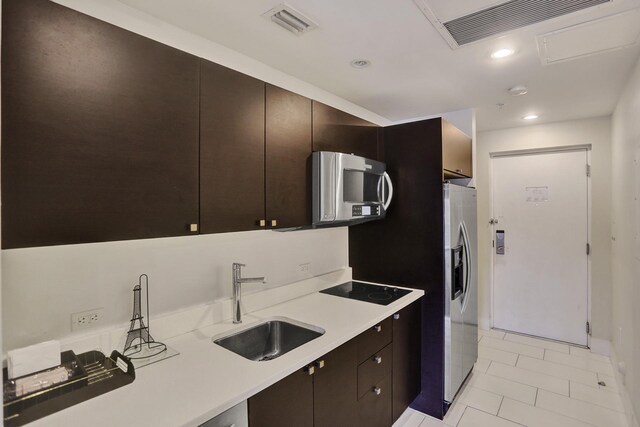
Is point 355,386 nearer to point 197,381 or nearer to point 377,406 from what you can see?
point 377,406

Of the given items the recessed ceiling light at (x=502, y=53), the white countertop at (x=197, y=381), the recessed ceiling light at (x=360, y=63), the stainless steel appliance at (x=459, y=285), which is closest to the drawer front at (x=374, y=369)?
the white countertop at (x=197, y=381)

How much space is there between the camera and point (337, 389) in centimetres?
166

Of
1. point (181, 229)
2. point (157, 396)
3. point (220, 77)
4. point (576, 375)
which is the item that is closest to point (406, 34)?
point (220, 77)

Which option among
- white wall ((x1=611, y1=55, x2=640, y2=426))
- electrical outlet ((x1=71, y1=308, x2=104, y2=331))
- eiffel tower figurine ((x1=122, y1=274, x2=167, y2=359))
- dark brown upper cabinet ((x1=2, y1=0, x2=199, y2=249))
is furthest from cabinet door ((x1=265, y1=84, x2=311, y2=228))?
white wall ((x1=611, y1=55, x2=640, y2=426))

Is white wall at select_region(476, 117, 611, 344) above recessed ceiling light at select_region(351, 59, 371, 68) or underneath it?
underneath

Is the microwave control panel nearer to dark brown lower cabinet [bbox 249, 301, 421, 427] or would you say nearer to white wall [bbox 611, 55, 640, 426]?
dark brown lower cabinet [bbox 249, 301, 421, 427]

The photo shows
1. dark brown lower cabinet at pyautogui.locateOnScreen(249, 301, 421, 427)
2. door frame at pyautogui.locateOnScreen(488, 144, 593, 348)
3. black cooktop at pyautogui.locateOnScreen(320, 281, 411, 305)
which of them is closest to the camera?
dark brown lower cabinet at pyautogui.locateOnScreen(249, 301, 421, 427)

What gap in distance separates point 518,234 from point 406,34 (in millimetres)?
3070

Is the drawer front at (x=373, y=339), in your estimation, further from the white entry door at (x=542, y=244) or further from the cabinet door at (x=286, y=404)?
the white entry door at (x=542, y=244)

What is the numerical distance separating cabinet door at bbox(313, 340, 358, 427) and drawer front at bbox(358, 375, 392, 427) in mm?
79

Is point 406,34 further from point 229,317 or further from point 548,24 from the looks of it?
point 229,317

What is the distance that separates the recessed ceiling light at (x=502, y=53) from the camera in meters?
1.92

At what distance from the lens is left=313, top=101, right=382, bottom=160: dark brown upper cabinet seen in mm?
2014

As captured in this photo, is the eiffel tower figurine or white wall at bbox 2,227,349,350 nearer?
white wall at bbox 2,227,349,350
